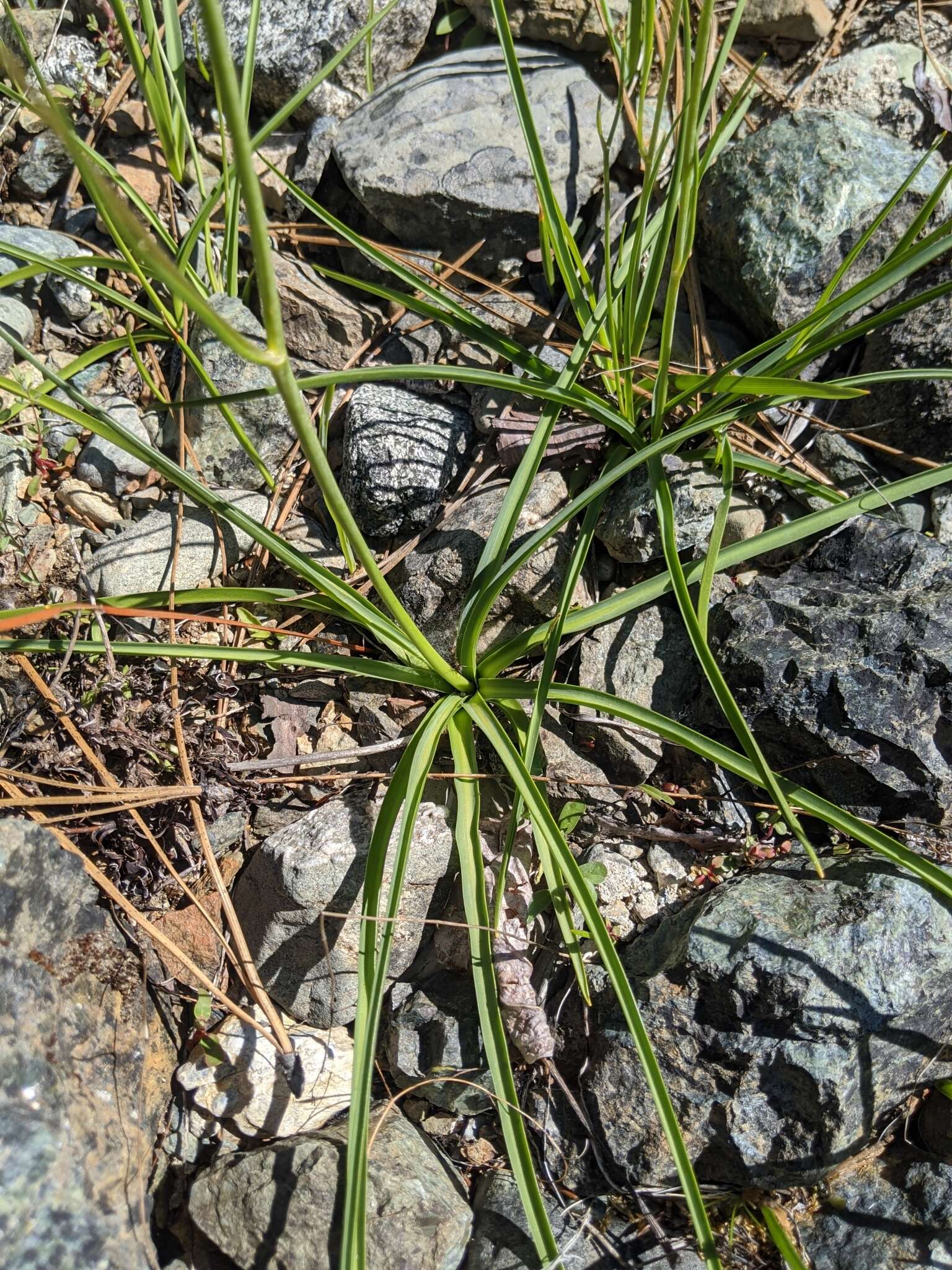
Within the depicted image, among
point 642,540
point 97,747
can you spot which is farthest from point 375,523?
point 97,747

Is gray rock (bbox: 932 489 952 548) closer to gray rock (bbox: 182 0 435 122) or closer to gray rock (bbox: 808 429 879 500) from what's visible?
gray rock (bbox: 808 429 879 500)

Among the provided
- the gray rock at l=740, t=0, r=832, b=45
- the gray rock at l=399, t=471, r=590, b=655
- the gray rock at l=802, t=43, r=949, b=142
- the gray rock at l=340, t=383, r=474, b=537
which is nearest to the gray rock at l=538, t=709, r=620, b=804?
the gray rock at l=399, t=471, r=590, b=655

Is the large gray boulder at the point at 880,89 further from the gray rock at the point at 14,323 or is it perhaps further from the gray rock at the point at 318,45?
the gray rock at the point at 14,323

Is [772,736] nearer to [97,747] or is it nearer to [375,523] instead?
[375,523]

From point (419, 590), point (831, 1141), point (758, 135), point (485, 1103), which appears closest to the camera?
point (831, 1141)

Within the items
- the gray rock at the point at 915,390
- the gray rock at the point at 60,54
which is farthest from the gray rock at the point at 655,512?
the gray rock at the point at 60,54

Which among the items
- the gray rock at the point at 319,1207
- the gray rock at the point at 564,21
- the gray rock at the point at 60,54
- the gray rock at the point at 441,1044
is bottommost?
the gray rock at the point at 319,1207
